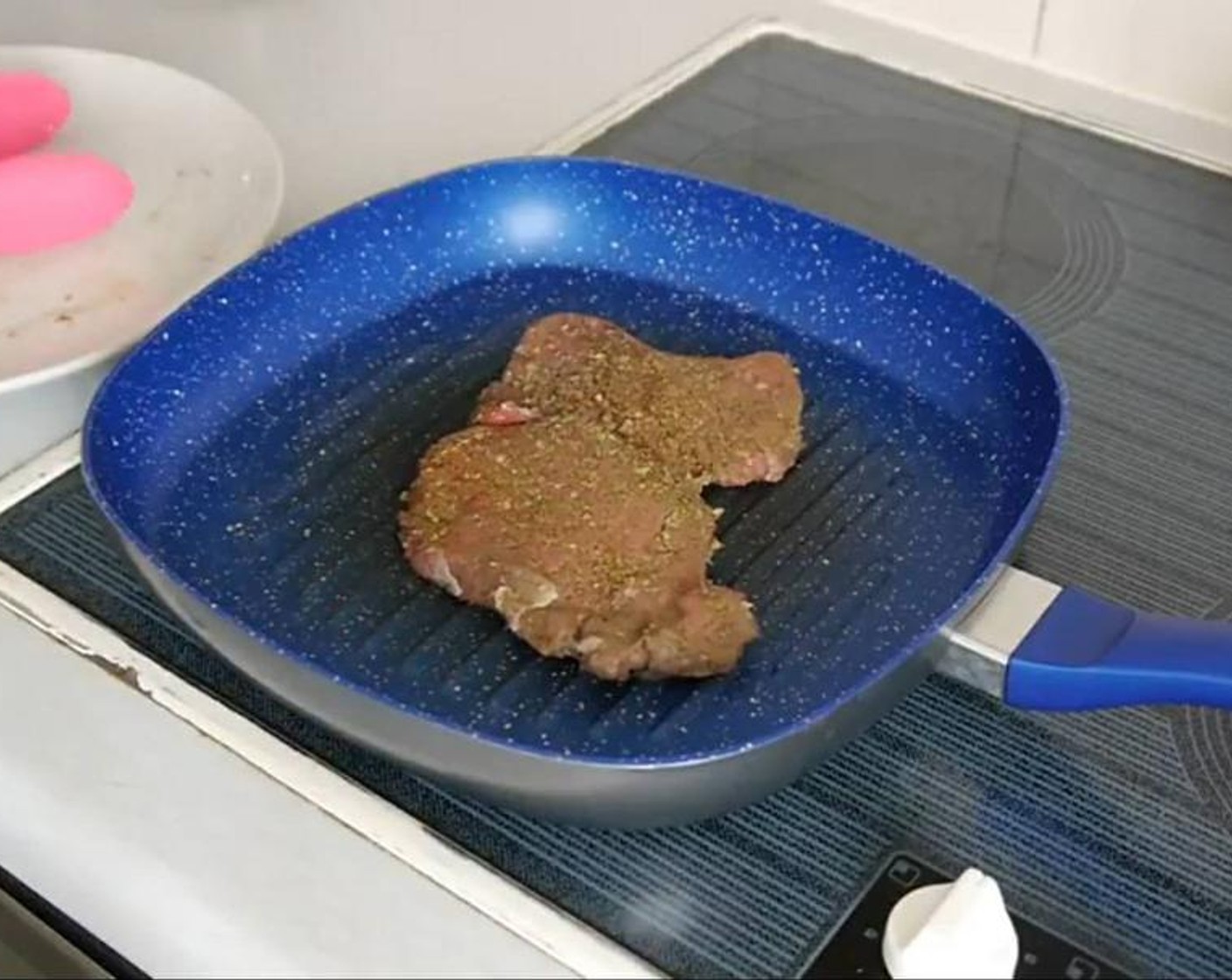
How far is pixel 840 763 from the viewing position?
549 mm

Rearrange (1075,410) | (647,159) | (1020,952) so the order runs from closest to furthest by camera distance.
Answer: (1020,952), (1075,410), (647,159)

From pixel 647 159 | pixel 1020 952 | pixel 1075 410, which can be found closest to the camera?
pixel 1020 952

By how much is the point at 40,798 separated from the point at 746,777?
21 cm

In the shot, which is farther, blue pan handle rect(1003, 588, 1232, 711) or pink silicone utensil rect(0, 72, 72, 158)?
pink silicone utensil rect(0, 72, 72, 158)

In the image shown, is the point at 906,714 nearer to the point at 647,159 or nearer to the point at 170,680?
the point at 170,680

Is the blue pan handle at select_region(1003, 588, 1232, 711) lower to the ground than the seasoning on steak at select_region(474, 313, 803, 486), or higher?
higher

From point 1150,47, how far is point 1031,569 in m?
0.40

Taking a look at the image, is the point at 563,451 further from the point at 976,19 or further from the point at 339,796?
the point at 976,19

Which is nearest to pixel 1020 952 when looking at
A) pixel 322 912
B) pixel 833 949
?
pixel 833 949

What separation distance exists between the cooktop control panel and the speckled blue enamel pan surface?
0.15 ft

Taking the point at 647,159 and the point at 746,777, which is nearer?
the point at 746,777

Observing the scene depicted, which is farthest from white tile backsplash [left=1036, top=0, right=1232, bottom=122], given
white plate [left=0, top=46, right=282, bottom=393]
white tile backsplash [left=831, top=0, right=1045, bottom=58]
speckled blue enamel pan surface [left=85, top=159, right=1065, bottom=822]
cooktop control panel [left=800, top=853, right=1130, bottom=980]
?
cooktop control panel [left=800, top=853, right=1130, bottom=980]

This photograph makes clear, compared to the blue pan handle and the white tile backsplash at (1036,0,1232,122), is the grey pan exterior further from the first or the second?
the white tile backsplash at (1036,0,1232,122)

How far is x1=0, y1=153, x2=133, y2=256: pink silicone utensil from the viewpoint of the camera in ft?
2.40
